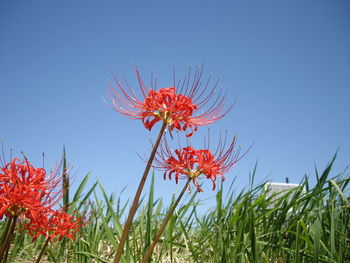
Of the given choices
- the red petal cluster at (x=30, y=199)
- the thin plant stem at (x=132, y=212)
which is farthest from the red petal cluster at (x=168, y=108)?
the red petal cluster at (x=30, y=199)

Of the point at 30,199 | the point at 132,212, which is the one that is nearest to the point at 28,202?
the point at 30,199

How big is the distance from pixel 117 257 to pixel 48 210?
61cm

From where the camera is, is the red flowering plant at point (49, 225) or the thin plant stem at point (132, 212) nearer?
the thin plant stem at point (132, 212)

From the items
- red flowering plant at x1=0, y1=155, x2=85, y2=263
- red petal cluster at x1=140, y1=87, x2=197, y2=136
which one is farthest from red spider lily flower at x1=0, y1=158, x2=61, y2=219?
red petal cluster at x1=140, y1=87, x2=197, y2=136

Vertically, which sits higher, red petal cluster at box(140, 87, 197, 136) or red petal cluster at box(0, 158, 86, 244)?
red petal cluster at box(140, 87, 197, 136)

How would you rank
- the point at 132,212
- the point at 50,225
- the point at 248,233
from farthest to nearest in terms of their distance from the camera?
the point at 248,233 → the point at 50,225 → the point at 132,212

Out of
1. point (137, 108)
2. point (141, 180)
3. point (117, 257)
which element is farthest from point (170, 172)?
point (117, 257)

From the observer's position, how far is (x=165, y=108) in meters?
1.96

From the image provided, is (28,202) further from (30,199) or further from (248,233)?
(248,233)

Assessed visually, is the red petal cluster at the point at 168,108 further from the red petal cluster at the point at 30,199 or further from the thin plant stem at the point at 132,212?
the red petal cluster at the point at 30,199

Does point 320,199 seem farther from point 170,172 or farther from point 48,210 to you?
point 48,210

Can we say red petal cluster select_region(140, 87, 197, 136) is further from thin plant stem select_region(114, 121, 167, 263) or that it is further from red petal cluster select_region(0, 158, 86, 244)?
red petal cluster select_region(0, 158, 86, 244)

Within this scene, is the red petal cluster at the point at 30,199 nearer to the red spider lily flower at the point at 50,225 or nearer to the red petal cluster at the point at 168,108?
the red spider lily flower at the point at 50,225

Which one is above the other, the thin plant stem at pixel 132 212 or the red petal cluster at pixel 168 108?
the red petal cluster at pixel 168 108
